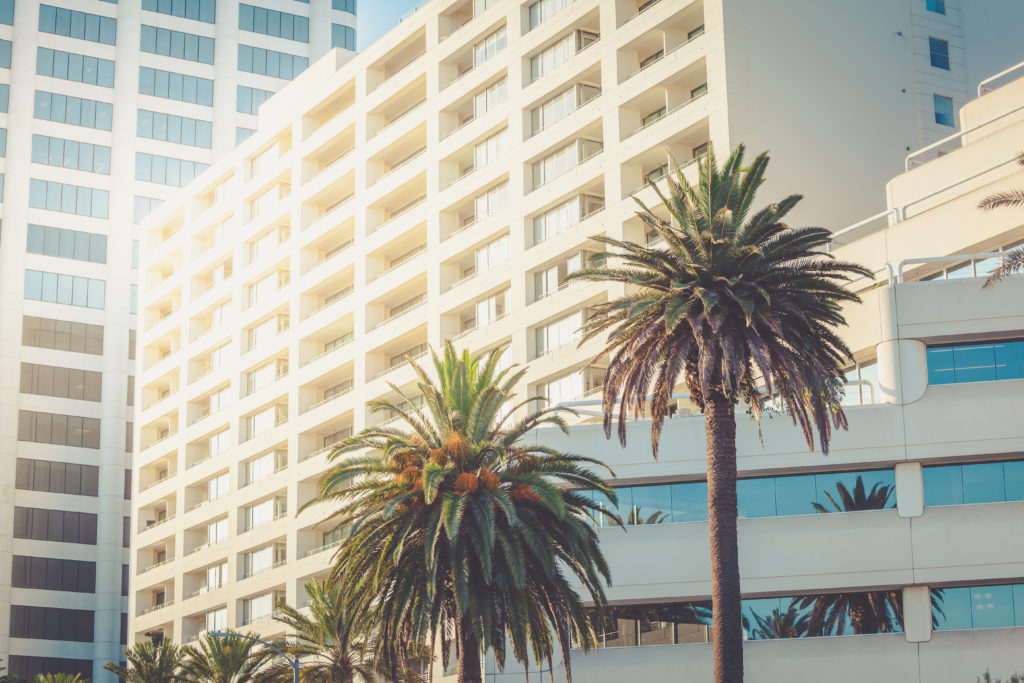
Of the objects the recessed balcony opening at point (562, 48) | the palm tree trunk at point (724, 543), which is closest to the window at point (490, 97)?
the recessed balcony opening at point (562, 48)

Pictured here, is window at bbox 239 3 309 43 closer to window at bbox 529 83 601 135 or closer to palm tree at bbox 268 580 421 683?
window at bbox 529 83 601 135

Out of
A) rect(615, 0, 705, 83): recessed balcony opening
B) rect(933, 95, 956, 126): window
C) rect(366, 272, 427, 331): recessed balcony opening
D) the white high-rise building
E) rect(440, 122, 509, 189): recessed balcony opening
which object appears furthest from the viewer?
the white high-rise building

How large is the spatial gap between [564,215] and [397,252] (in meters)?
15.4

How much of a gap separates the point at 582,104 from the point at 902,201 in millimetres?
16783

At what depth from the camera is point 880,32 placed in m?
66.7

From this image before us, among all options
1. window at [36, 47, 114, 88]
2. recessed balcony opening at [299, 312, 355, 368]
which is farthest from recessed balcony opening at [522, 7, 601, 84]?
window at [36, 47, 114, 88]

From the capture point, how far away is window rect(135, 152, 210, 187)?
116312mm

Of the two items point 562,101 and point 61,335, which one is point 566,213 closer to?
point 562,101

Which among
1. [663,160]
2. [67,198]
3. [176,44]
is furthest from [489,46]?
[176,44]

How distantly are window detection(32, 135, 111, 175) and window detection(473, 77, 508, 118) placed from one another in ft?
167

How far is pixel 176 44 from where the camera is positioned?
390 feet

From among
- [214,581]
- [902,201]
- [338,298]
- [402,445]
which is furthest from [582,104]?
[214,581]

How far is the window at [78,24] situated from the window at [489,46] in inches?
2096

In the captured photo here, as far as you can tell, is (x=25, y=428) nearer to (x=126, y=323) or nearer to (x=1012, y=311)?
(x=126, y=323)
